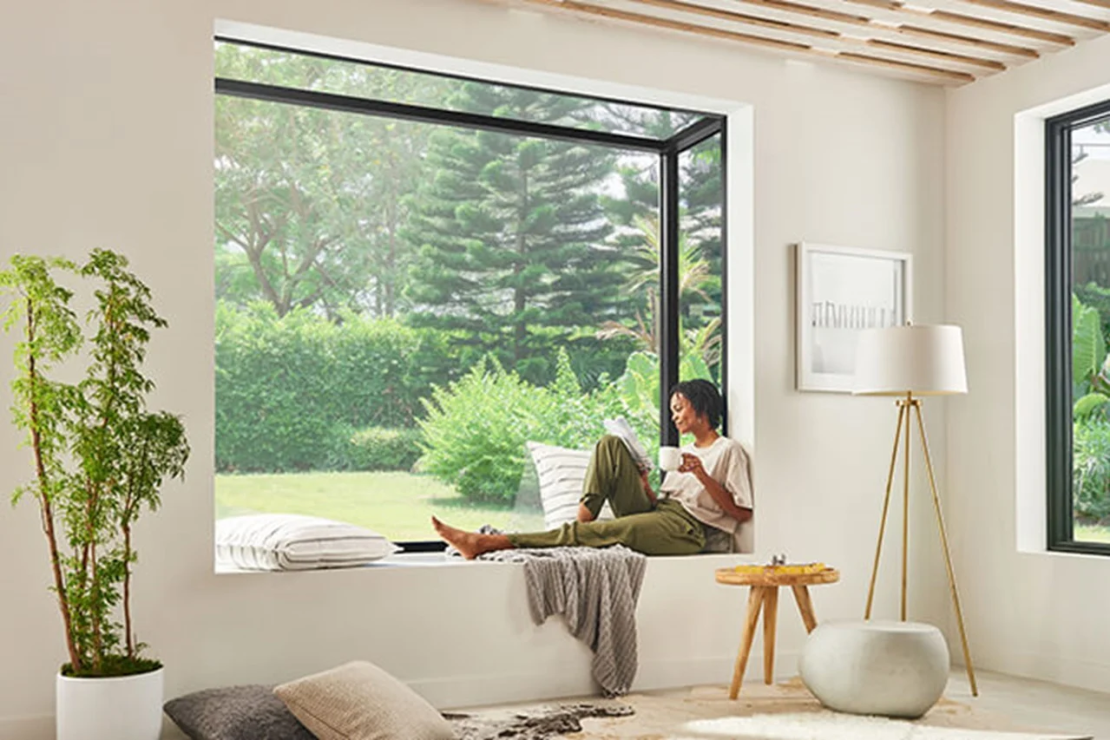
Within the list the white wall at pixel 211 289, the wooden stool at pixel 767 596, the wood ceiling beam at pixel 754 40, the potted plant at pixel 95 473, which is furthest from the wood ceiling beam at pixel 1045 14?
the potted plant at pixel 95 473

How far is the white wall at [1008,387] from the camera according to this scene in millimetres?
5395

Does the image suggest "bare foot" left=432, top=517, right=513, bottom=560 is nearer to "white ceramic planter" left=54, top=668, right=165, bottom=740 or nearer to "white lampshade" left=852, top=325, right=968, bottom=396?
"white ceramic planter" left=54, top=668, right=165, bottom=740

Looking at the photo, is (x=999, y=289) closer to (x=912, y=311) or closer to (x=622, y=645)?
(x=912, y=311)

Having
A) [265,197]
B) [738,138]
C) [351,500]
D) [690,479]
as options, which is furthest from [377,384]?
[738,138]

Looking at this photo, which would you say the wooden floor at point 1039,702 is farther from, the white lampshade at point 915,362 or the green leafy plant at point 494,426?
the green leafy plant at point 494,426

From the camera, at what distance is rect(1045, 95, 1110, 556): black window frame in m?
5.56

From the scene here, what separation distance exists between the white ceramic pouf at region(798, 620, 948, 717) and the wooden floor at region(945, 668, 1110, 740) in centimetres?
40

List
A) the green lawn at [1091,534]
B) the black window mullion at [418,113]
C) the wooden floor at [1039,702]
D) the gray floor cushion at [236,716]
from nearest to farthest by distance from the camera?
1. the gray floor cushion at [236,716]
2. the wooden floor at [1039,702]
3. the black window mullion at [418,113]
4. the green lawn at [1091,534]

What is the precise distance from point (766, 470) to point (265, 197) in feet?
9.60

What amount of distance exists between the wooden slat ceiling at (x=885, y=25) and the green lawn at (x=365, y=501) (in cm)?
243

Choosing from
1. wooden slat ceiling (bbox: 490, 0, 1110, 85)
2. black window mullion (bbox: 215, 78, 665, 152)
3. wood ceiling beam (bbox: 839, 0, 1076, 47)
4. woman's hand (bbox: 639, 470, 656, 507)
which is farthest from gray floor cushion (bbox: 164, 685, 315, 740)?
wood ceiling beam (bbox: 839, 0, 1076, 47)

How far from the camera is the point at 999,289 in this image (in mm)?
5707

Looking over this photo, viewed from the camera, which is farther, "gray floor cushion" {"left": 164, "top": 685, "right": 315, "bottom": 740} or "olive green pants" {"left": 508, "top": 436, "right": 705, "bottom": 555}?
"olive green pants" {"left": 508, "top": 436, "right": 705, "bottom": 555}

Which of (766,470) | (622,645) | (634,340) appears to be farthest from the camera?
(634,340)
